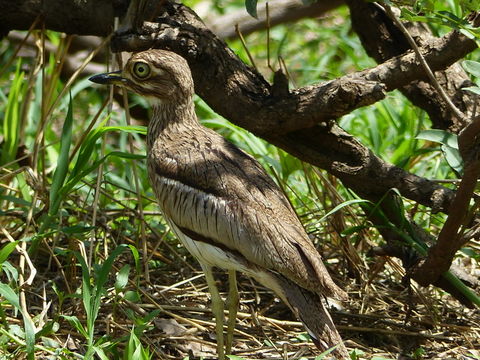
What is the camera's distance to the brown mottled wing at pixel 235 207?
141 inches

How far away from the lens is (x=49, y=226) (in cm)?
409

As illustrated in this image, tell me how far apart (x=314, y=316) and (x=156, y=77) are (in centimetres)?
134

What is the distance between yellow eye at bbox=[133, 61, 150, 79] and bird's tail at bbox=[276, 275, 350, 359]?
1.16 metres

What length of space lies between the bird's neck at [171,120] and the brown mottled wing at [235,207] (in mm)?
141

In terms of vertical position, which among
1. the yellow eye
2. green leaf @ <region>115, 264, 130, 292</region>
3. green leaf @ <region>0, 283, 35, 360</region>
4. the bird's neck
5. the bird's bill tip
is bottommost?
green leaf @ <region>0, 283, 35, 360</region>

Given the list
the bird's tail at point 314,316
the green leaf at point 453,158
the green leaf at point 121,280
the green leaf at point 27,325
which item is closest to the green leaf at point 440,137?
the green leaf at point 453,158

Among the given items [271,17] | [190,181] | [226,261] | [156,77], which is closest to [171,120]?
[156,77]

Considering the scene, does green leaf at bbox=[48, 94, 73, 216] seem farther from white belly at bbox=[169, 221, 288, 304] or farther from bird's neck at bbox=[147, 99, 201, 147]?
white belly at bbox=[169, 221, 288, 304]

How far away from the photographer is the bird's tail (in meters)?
3.46

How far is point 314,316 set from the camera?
352cm

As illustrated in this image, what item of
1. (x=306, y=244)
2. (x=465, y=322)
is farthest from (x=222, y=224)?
(x=465, y=322)

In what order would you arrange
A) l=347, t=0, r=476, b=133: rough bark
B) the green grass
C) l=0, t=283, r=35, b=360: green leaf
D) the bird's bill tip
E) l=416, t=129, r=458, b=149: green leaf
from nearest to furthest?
l=0, t=283, r=35, b=360: green leaf < the green grass < l=416, t=129, r=458, b=149: green leaf < the bird's bill tip < l=347, t=0, r=476, b=133: rough bark

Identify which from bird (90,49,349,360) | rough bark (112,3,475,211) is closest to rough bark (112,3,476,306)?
rough bark (112,3,475,211)

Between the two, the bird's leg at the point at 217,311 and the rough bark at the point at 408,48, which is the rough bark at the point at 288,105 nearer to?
the rough bark at the point at 408,48
